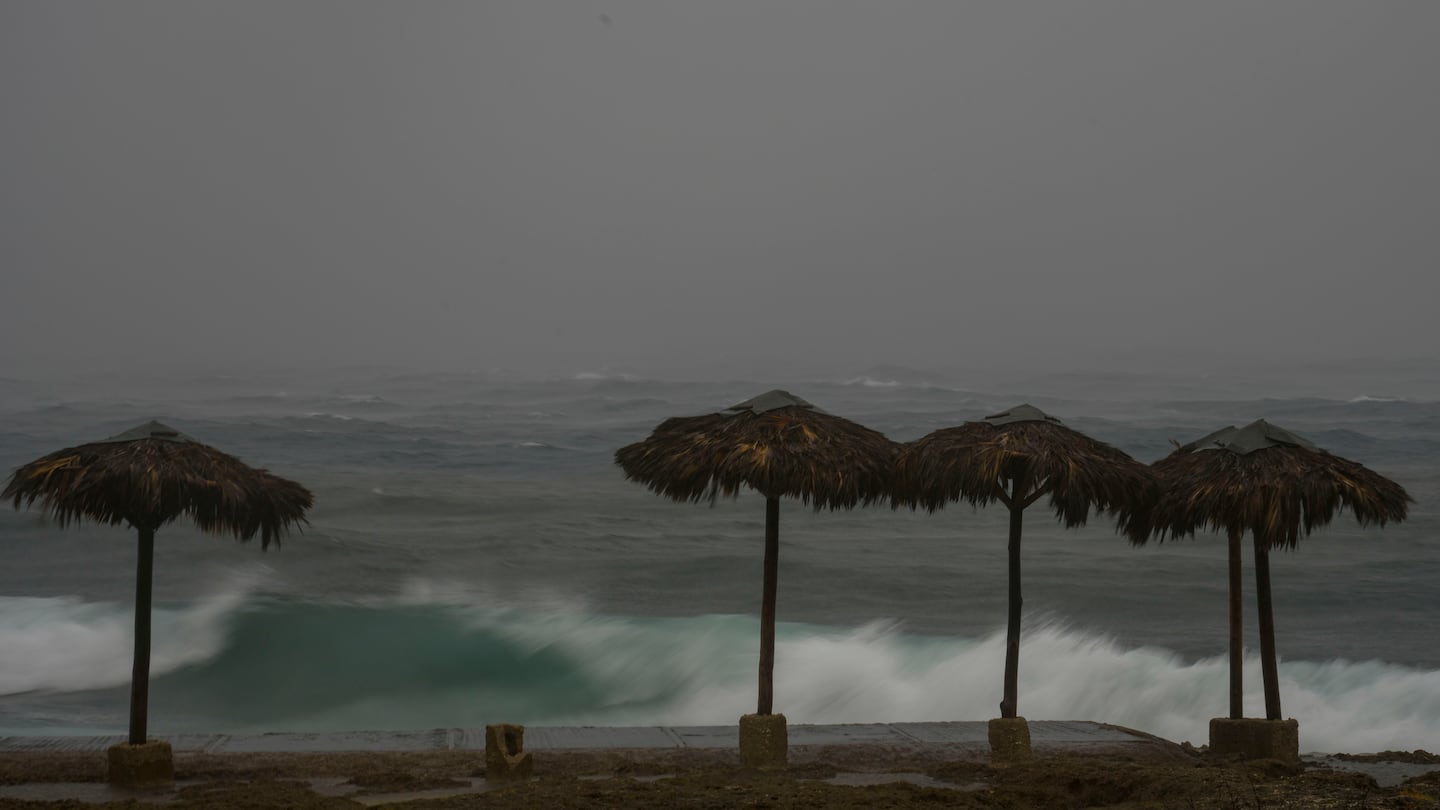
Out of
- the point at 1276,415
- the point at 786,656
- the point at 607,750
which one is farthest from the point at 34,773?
the point at 1276,415

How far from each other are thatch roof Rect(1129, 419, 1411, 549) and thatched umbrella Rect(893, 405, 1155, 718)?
326 millimetres

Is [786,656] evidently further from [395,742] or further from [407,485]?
[407,485]

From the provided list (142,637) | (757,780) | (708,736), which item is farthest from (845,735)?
(142,637)

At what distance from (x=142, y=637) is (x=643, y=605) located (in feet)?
83.1

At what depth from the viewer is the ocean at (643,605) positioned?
2308 cm

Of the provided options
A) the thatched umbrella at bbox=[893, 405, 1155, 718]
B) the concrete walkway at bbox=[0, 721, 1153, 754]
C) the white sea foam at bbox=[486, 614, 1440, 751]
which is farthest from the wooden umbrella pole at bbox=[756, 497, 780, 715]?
the white sea foam at bbox=[486, 614, 1440, 751]

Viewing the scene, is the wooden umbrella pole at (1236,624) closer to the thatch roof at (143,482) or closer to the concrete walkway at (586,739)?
the concrete walkway at (586,739)

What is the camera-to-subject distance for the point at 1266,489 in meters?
10.7

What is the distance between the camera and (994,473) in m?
10.6

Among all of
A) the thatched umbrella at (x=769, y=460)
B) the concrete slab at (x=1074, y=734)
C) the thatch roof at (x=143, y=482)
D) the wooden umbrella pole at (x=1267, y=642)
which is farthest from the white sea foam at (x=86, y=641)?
the wooden umbrella pole at (x=1267, y=642)

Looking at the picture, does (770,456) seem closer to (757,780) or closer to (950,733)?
(757,780)

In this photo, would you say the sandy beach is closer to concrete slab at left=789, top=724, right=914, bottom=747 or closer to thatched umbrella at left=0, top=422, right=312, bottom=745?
concrete slab at left=789, top=724, right=914, bottom=747

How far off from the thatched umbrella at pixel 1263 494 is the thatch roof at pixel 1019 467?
0.35 m

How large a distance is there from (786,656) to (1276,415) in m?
48.4
